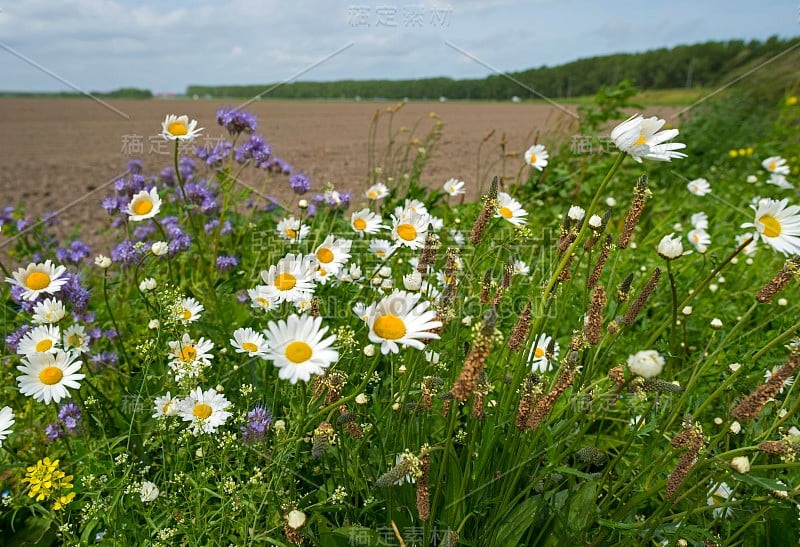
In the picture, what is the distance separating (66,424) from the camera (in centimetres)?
192

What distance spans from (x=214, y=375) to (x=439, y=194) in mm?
2415

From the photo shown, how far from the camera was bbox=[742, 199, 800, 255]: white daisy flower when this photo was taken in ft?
4.97

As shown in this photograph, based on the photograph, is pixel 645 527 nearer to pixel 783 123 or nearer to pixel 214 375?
pixel 214 375

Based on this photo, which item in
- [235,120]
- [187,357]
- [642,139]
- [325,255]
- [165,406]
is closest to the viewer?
[642,139]

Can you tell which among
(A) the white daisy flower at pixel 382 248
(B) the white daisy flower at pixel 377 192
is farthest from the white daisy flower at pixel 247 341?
(B) the white daisy flower at pixel 377 192

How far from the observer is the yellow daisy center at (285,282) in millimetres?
1566

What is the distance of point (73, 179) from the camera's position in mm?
7336

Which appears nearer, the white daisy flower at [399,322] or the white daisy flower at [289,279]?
the white daisy flower at [399,322]

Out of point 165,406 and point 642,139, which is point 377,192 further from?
point 642,139

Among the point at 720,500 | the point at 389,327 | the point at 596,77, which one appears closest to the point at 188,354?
the point at 389,327

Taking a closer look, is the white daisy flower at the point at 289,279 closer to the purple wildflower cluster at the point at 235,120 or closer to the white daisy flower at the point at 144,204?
the white daisy flower at the point at 144,204

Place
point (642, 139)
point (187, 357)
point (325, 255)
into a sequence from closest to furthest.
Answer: point (642, 139), point (187, 357), point (325, 255)

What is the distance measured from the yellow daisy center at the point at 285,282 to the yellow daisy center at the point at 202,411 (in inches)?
18.8

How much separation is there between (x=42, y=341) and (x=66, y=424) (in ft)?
1.31
